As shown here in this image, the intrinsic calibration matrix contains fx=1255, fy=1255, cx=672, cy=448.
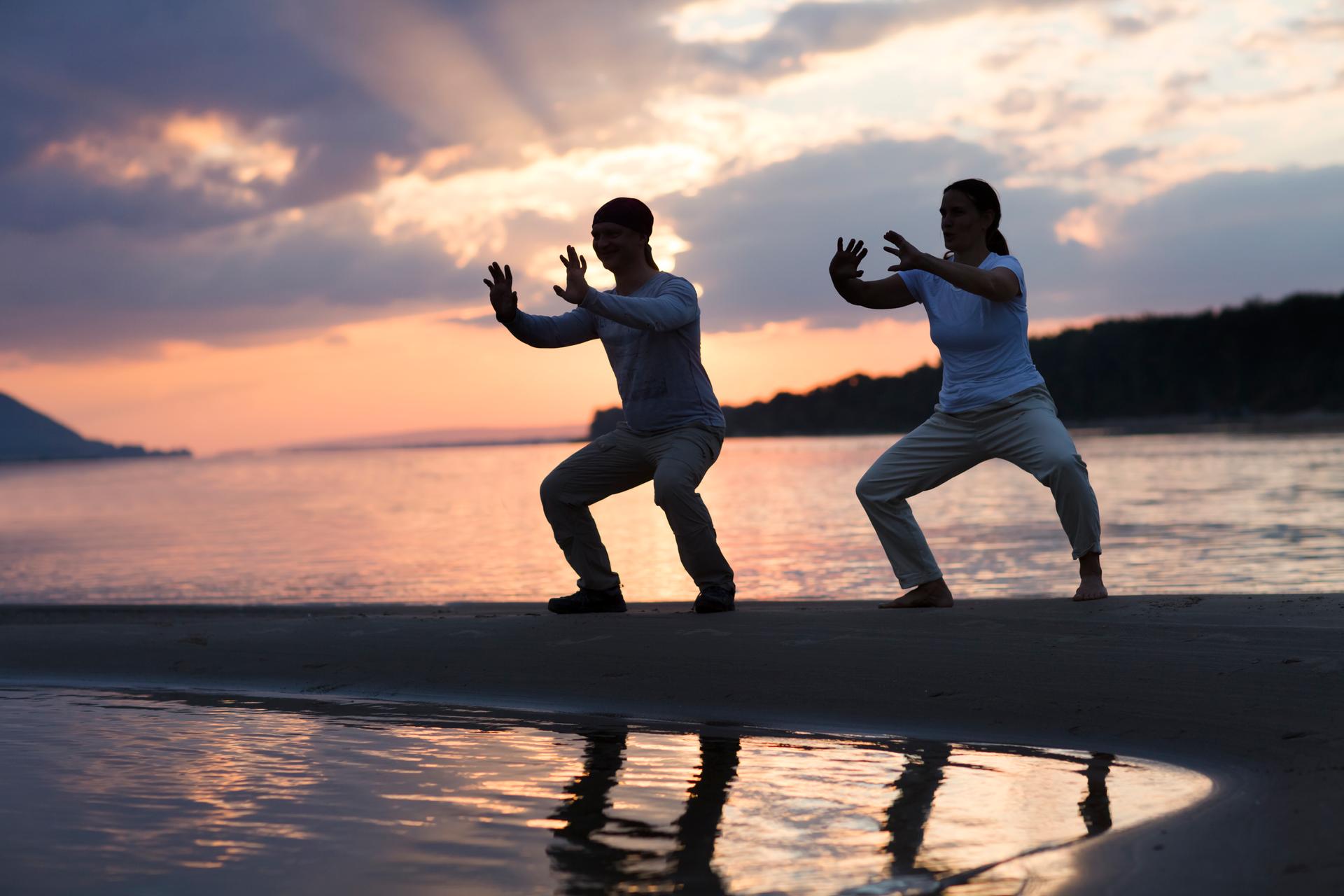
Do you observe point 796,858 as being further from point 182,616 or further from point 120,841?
point 182,616

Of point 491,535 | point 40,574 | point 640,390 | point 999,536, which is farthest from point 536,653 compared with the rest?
point 491,535

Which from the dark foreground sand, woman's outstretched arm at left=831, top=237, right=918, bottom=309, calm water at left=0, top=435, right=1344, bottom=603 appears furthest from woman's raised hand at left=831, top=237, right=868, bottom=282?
calm water at left=0, top=435, right=1344, bottom=603

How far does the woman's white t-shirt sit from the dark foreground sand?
37.8 inches

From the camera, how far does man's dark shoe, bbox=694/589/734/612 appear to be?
5898 millimetres

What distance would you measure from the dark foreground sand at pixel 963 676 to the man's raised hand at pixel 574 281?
145 centimetres

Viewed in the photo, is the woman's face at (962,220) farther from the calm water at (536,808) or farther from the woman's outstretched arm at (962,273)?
the calm water at (536,808)

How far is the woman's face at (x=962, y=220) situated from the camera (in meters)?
5.57

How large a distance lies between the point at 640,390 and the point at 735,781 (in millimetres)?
2812

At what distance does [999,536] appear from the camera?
13461 millimetres

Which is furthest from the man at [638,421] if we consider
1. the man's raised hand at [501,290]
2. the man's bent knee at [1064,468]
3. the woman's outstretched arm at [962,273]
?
the man's bent knee at [1064,468]

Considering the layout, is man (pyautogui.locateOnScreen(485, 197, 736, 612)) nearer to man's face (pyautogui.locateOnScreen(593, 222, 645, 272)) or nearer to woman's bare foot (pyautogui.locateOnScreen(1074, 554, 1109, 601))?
man's face (pyautogui.locateOnScreen(593, 222, 645, 272))

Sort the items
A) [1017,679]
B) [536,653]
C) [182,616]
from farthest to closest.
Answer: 1. [182,616]
2. [536,653]
3. [1017,679]

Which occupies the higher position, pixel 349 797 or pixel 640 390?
pixel 640 390

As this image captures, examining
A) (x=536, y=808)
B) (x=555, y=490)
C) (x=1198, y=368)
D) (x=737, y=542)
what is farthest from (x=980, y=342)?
(x=1198, y=368)
